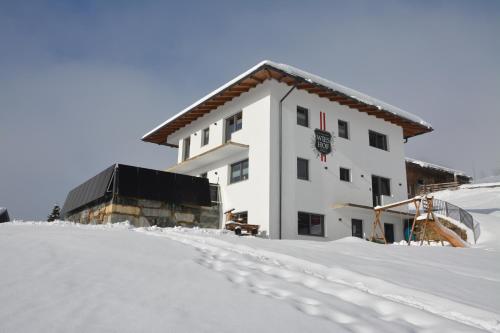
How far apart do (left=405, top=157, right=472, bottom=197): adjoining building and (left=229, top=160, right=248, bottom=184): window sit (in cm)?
2077

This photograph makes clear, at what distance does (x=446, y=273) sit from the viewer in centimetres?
647

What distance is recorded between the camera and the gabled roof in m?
17.1

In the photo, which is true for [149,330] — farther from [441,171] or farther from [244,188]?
[441,171]

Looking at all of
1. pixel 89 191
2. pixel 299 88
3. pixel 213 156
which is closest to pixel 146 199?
pixel 89 191

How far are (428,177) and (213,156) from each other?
987 inches

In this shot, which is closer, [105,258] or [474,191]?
[105,258]

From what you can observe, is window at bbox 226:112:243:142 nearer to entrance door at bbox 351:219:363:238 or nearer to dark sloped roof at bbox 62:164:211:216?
dark sloped roof at bbox 62:164:211:216

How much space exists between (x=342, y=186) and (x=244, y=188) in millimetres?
4786

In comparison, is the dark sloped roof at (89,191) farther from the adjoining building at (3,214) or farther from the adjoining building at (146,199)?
the adjoining building at (3,214)

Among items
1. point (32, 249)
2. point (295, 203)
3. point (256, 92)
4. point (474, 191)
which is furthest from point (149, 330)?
point (474, 191)

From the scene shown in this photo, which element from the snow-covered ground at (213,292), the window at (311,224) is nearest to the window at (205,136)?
the window at (311,224)

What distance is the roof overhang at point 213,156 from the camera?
17.7 m

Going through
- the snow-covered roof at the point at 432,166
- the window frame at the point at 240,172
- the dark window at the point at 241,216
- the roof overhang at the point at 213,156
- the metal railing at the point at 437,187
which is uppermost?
the snow-covered roof at the point at 432,166

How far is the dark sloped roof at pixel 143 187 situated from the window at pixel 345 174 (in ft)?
21.4
